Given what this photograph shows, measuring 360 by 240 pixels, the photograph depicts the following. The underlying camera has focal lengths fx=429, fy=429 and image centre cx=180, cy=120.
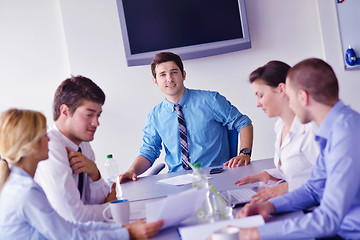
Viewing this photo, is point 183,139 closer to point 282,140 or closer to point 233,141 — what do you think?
point 233,141

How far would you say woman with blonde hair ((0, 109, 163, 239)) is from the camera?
1494mm

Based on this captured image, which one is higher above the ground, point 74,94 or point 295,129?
point 74,94

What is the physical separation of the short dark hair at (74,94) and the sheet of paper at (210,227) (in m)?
0.92

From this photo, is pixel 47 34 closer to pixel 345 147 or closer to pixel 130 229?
pixel 130 229

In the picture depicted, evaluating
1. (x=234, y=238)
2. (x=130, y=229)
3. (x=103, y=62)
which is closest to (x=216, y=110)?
(x=103, y=62)

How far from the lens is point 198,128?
333 centimetres

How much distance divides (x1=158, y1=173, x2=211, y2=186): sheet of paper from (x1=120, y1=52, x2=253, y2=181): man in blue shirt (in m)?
0.60

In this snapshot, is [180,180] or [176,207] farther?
[180,180]

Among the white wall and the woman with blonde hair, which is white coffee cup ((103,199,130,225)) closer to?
the woman with blonde hair

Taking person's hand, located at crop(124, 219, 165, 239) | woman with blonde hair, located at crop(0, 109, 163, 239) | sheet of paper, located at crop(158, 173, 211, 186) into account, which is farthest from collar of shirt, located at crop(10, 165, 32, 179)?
sheet of paper, located at crop(158, 173, 211, 186)

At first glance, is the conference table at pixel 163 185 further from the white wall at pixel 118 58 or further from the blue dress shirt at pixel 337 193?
the white wall at pixel 118 58

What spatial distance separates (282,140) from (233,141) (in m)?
1.16

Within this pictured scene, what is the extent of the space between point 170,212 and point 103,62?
→ 3.02 meters

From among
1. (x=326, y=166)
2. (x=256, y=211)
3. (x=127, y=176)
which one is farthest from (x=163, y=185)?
(x=326, y=166)
